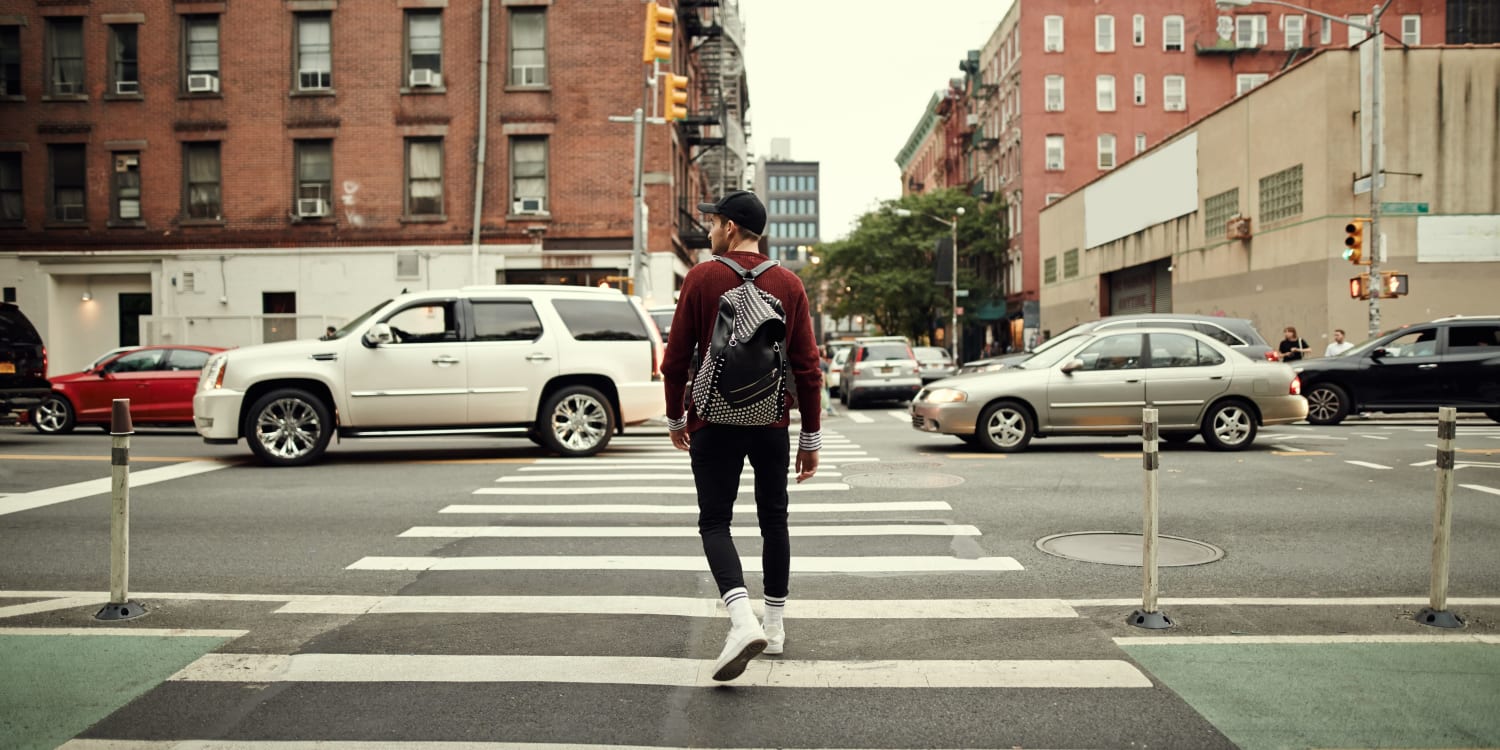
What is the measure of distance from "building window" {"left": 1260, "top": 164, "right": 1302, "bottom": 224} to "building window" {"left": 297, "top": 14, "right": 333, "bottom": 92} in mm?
26576

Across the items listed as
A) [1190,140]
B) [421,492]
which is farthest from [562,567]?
[1190,140]

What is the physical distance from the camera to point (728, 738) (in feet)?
12.5

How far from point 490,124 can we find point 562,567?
25.5 metres

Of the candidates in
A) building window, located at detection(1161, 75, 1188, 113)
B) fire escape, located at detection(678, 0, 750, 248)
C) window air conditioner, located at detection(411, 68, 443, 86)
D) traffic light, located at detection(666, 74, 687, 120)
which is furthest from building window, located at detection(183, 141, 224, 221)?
building window, located at detection(1161, 75, 1188, 113)

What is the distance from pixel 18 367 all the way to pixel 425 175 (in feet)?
51.3

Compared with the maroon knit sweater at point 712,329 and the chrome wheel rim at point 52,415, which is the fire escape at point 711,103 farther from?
the maroon knit sweater at point 712,329

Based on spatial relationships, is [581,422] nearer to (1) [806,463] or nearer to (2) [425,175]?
(1) [806,463]

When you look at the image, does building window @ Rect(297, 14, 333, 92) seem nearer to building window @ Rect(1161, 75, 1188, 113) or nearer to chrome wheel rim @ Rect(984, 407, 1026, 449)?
chrome wheel rim @ Rect(984, 407, 1026, 449)

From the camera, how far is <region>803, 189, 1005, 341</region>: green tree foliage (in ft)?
219

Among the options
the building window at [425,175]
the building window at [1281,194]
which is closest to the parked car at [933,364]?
the building window at [1281,194]

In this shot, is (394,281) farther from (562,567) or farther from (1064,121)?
(1064,121)

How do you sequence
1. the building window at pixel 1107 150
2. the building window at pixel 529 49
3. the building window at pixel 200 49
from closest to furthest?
1. the building window at pixel 200 49
2. the building window at pixel 529 49
3. the building window at pixel 1107 150

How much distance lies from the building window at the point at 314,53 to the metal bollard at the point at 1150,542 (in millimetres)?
29483

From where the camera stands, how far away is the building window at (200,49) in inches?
1191
